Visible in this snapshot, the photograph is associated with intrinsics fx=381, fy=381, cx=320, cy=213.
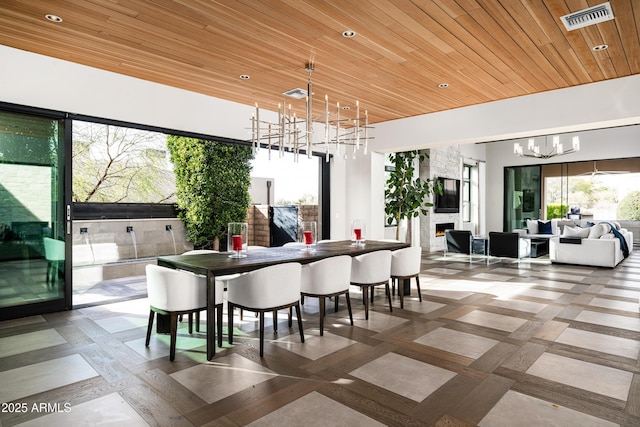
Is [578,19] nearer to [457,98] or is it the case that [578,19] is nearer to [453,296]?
[457,98]

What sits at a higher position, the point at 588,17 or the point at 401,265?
the point at 588,17

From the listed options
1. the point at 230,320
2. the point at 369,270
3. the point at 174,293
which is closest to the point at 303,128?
the point at 369,270

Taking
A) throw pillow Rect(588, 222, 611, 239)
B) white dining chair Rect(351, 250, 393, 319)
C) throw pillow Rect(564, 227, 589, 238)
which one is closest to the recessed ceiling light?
white dining chair Rect(351, 250, 393, 319)

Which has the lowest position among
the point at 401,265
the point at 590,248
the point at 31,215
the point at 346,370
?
the point at 346,370

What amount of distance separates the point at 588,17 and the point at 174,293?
4.07 m

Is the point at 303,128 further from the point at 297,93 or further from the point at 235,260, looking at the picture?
the point at 235,260

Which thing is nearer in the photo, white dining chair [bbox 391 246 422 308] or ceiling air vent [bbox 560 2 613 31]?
ceiling air vent [bbox 560 2 613 31]

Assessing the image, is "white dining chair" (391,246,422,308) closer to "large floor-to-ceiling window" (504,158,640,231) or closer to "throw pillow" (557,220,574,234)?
"throw pillow" (557,220,574,234)

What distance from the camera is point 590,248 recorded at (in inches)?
298

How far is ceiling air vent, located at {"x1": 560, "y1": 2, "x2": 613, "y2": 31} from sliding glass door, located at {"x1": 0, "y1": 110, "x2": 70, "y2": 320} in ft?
17.3

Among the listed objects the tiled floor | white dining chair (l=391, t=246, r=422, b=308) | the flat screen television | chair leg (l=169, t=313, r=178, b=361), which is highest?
the flat screen television

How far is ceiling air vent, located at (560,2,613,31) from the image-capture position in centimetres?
305

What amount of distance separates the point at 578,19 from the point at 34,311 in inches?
239

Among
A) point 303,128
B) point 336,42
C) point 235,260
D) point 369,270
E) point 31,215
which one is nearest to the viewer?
point 235,260
